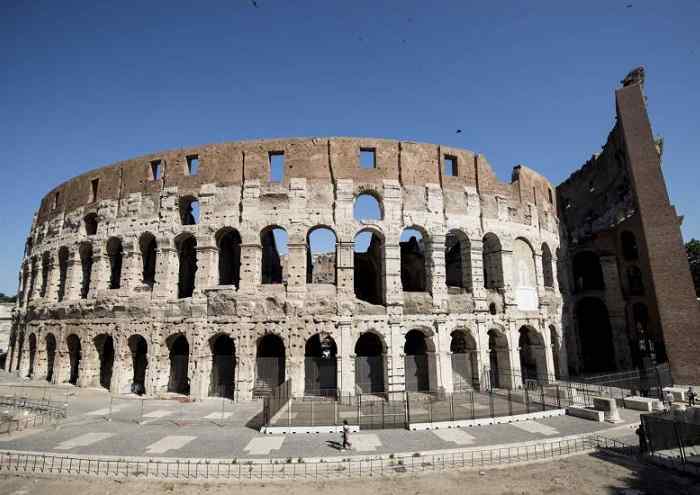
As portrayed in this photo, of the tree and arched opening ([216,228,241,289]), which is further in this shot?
the tree

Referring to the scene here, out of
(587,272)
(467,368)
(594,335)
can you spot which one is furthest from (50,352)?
(587,272)

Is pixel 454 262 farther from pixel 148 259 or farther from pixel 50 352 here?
pixel 50 352

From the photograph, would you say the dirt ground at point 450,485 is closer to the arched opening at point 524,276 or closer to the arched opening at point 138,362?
the arched opening at point 138,362

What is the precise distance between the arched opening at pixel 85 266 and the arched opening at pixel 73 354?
2.45 metres

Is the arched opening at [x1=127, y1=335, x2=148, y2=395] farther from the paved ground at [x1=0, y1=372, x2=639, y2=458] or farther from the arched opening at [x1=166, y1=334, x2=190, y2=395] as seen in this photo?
the paved ground at [x1=0, y1=372, x2=639, y2=458]

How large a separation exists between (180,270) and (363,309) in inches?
432

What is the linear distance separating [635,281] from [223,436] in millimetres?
25534

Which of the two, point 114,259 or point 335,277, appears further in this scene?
point 114,259

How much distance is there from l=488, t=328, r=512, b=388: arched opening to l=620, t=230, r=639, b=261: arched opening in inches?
456

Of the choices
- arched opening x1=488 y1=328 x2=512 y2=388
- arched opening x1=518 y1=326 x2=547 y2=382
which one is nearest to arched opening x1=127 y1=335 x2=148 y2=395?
arched opening x1=488 y1=328 x2=512 y2=388

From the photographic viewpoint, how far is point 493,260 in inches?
818

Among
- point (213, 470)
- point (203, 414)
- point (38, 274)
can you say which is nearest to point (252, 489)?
point (213, 470)

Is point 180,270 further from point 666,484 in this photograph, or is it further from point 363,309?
point 666,484

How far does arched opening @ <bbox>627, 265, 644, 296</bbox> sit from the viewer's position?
23.7 m
